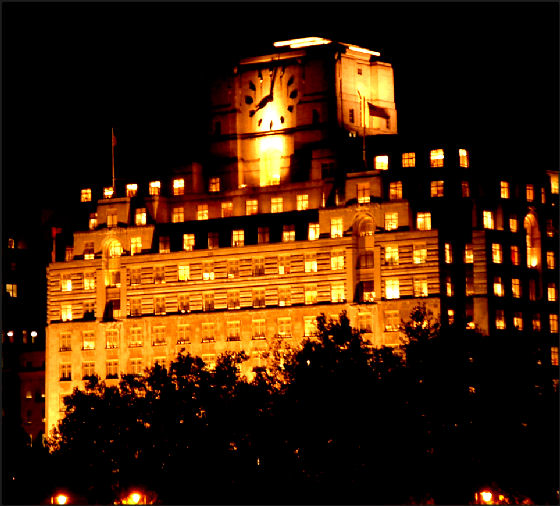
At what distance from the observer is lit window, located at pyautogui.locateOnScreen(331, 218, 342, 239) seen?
534 feet

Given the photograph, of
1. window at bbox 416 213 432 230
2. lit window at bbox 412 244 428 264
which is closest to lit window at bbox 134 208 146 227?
window at bbox 416 213 432 230

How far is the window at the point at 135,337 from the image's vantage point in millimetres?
169000

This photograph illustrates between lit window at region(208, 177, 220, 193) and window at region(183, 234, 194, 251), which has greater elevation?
lit window at region(208, 177, 220, 193)

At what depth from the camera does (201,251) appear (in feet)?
549

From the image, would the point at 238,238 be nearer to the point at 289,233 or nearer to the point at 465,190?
the point at 289,233

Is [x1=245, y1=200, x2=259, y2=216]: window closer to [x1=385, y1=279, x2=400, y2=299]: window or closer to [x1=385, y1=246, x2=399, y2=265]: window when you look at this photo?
[x1=385, y1=246, x2=399, y2=265]: window

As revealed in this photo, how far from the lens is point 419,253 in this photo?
520 ft

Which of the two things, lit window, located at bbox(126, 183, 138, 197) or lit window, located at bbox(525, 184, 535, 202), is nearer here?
lit window, located at bbox(525, 184, 535, 202)

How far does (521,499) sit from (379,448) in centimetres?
1006

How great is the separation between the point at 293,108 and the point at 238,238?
1440cm

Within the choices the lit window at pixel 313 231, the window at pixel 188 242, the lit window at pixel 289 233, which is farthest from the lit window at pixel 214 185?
the lit window at pixel 313 231

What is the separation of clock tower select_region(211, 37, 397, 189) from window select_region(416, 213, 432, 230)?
1248 centimetres

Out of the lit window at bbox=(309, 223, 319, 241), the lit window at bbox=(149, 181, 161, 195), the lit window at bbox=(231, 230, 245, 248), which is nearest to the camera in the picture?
the lit window at bbox=(309, 223, 319, 241)

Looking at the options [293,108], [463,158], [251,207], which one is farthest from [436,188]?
[293,108]
